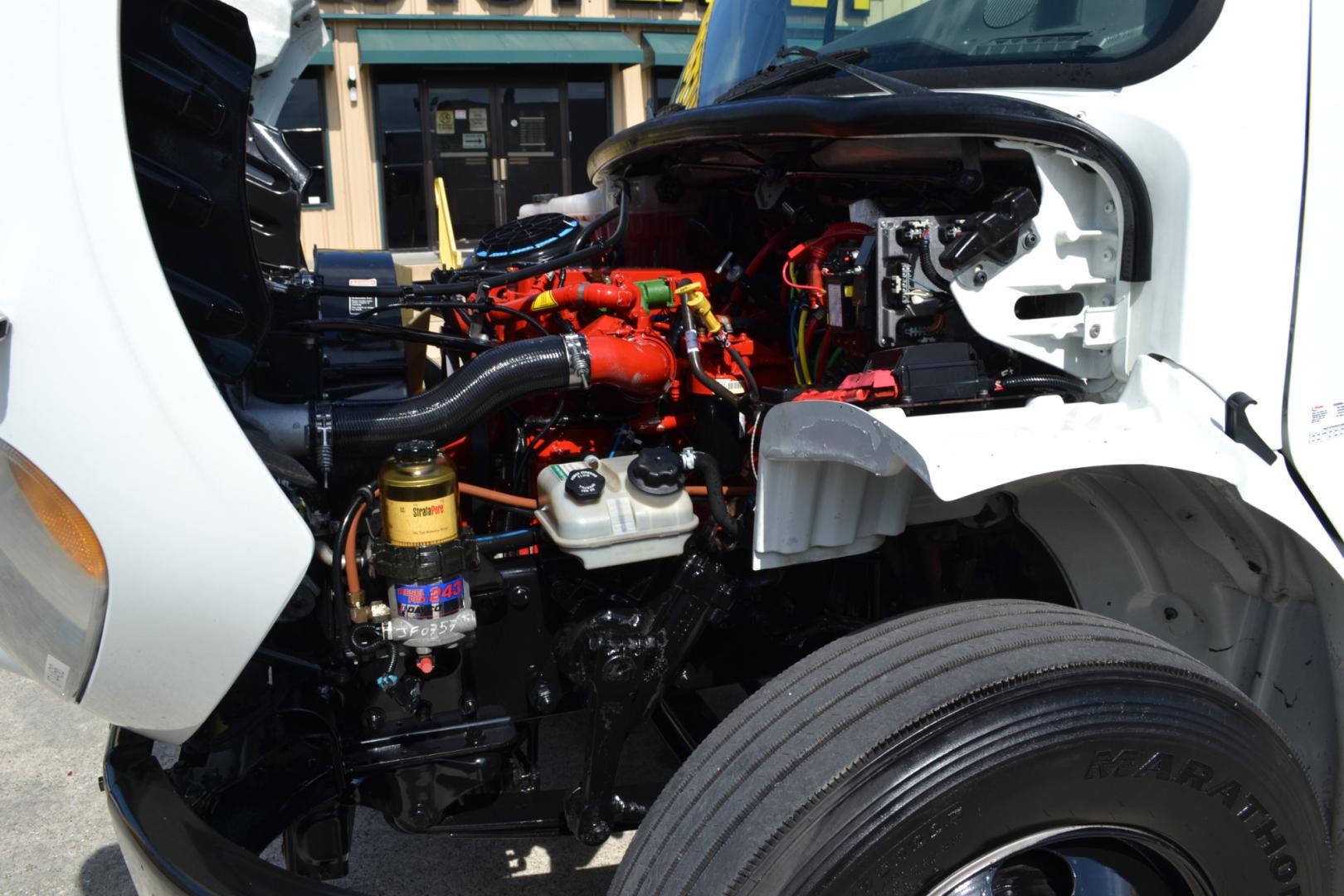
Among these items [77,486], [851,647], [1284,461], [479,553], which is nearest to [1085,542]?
[1284,461]

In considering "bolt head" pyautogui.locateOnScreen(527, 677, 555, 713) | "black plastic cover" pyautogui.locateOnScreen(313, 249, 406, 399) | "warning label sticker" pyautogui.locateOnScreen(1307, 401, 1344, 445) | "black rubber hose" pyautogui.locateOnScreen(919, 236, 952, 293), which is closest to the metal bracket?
"bolt head" pyautogui.locateOnScreen(527, 677, 555, 713)

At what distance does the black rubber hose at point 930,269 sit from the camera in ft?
6.32

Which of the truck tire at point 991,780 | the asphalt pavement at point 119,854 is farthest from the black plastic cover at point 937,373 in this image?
the asphalt pavement at point 119,854

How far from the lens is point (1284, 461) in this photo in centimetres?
184

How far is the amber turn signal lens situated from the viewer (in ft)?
4.65

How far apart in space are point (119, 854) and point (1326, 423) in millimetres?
3205

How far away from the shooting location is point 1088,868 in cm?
172

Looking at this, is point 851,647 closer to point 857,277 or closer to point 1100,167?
point 857,277

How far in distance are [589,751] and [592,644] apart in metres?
0.24

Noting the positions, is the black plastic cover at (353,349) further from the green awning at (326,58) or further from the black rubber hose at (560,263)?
the green awning at (326,58)

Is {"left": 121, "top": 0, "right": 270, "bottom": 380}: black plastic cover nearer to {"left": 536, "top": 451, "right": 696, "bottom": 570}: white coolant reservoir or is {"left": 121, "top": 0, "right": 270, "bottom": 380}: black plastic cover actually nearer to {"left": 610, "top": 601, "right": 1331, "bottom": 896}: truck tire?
{"left": 536, "top": 451, "right": 696, "bottom": 570}: white coolant reservoir

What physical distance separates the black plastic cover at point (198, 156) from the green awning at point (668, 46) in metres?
14.6

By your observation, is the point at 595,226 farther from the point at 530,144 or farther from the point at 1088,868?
the point at 530,144

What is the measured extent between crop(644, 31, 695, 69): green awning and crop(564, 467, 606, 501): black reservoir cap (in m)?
14.4
